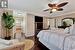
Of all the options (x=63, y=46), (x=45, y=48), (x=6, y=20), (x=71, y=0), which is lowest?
(x=45, y=48)

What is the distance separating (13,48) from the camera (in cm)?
173

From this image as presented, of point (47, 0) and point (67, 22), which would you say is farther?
point (67, 22)

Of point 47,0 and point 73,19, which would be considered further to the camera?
point 73,19

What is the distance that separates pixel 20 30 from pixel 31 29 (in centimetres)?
125

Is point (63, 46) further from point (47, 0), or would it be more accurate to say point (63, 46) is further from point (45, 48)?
point (47, 0)

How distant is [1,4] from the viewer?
3.42 m

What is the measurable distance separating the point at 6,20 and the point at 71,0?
3.64 m

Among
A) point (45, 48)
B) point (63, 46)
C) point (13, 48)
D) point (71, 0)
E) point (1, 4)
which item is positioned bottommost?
point (45, 48)

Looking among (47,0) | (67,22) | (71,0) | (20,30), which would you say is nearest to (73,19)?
(67,22)

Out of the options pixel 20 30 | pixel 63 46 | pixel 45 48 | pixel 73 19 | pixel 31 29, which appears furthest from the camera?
pixel 20 30

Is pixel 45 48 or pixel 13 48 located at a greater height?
pixel 13 48

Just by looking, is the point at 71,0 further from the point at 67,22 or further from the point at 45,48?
the point at 45,48

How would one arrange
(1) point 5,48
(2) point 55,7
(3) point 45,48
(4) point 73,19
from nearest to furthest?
(1) point 5,48, (3) point 45,48, (2) point 55,7, (4) point 73,19

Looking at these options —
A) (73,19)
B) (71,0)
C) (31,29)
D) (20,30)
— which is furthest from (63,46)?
(20,30)
